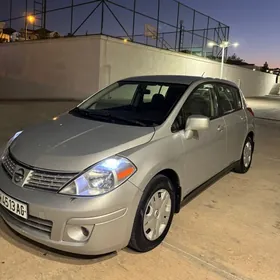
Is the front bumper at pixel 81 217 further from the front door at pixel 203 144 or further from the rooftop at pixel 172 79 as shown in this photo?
the rooftop at pixel 172 79

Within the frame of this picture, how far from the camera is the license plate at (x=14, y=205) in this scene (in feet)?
7.87

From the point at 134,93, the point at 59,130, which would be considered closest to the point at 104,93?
the point at 134,93

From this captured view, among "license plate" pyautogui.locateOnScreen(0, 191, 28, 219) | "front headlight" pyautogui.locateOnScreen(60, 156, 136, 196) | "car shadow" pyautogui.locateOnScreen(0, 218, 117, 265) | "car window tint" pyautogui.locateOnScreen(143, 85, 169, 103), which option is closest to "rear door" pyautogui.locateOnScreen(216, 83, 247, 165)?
"car window tint" pyautogui.locateOnScreen(143, 85, 169, 103)

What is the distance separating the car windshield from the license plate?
1190 millimetres

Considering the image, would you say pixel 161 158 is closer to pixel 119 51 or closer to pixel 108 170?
pixel 108 170

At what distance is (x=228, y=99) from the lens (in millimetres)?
4465

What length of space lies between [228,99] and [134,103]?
143cm

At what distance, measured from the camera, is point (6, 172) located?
106 inches

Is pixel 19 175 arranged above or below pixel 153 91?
below

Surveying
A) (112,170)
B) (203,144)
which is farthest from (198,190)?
(112,170)

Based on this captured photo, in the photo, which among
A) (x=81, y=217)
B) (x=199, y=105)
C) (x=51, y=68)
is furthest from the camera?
(x=51, y=68)

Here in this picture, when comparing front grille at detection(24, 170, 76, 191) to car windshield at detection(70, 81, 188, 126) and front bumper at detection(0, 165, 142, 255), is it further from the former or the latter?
car windshield at detection(70, 81, 188, 126)

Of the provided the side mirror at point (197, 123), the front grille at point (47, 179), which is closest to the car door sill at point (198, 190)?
the side mirror at point (197, 123)

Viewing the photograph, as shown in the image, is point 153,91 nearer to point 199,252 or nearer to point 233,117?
point 233,117
